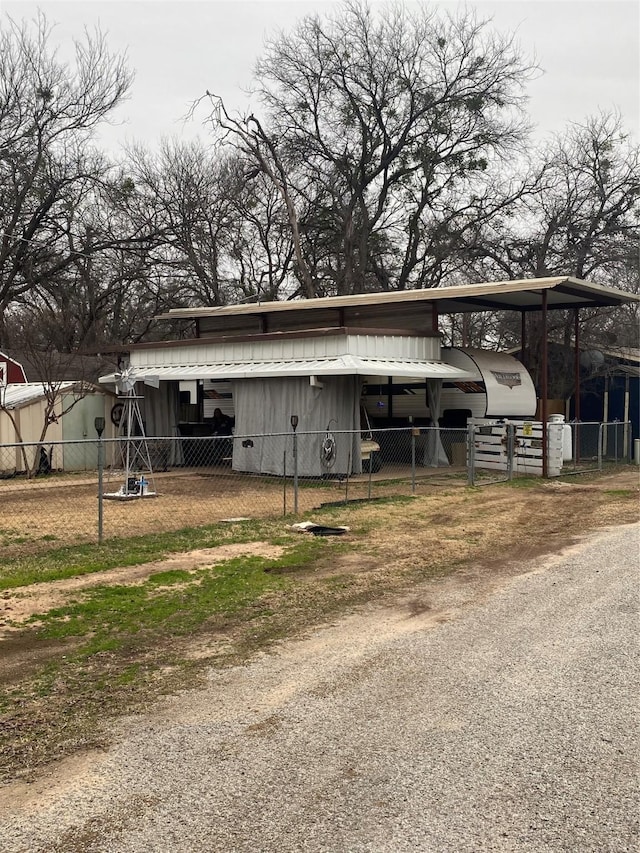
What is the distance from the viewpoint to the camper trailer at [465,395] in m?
22.4

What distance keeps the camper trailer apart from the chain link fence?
2.17ft

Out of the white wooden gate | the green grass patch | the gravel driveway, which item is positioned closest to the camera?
the gravel driveway

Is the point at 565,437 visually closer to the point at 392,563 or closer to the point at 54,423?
the point at 392,563

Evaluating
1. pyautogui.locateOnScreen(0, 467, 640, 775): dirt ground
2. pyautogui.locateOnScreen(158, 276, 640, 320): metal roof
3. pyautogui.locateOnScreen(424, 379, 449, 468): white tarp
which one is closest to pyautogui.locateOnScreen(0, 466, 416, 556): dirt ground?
pyautogui.locateOnScreen(0, 467, 640, 775): dirt ground

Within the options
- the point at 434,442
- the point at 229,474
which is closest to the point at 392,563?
the point at 229,474

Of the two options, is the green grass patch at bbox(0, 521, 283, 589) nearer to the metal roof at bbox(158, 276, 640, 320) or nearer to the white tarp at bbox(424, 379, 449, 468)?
the metal roof at bbox(158, 276, 640, 320)

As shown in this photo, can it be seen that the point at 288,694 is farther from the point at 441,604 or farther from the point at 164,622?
the point at 441,604

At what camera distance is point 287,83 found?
37.4 m

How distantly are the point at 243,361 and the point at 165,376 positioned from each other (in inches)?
97.6

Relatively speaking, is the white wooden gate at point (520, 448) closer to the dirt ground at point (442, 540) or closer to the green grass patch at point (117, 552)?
the dirt ground at point (442, 540)

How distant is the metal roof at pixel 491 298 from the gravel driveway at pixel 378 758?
1380 centimetres

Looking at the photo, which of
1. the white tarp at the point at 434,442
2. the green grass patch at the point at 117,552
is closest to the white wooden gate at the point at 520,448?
the white tarp at the point at 434,442

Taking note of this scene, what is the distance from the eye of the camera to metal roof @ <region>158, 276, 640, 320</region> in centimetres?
1998

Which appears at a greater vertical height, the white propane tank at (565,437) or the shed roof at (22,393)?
the shed roof at (22,393)
